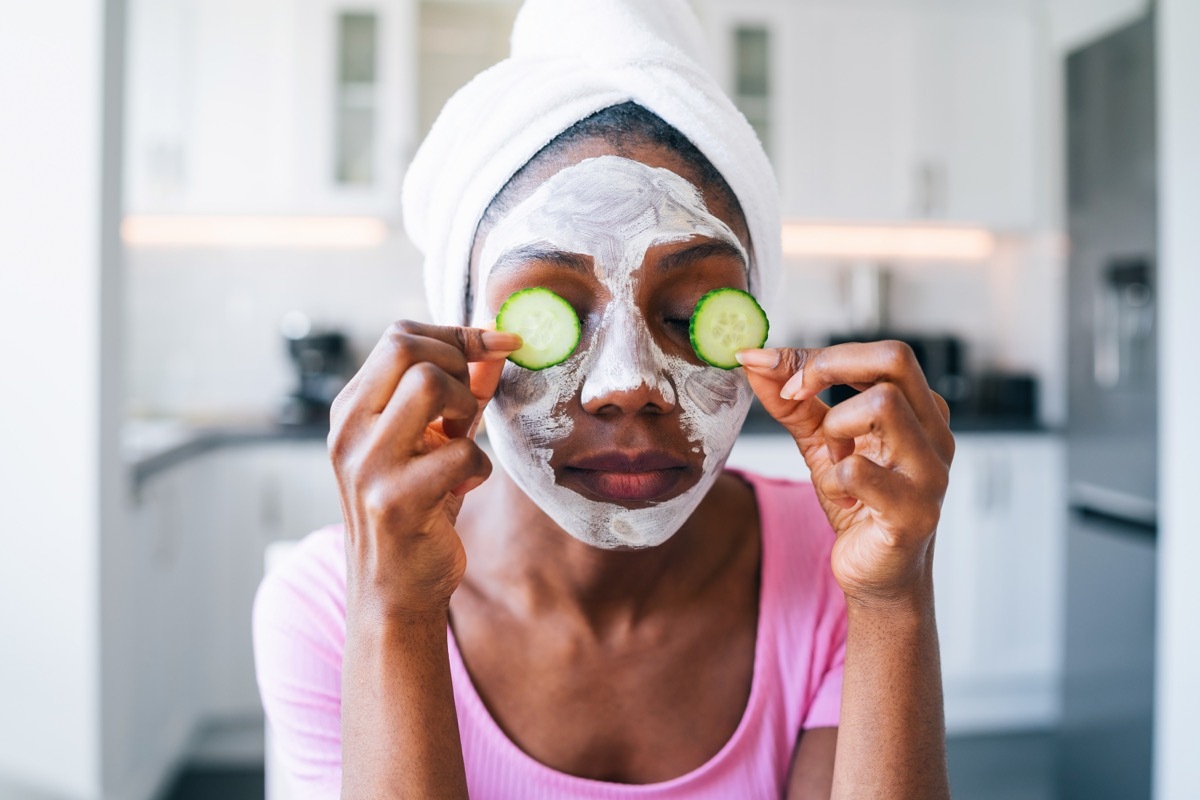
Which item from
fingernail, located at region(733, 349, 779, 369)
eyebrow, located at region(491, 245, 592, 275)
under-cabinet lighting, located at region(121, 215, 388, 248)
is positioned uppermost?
under-cabinet lighting, located at region(121, 215, 388, 248)

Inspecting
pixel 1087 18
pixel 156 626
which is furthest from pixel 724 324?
pixel 1087 18

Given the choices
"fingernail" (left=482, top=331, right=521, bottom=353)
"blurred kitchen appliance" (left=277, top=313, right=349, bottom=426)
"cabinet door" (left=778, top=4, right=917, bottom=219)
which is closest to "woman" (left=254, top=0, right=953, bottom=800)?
"fingernail" (left=482, top=331, right=521, bottom=353)

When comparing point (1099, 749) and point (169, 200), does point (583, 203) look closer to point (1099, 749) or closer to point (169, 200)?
point (1099, 749)

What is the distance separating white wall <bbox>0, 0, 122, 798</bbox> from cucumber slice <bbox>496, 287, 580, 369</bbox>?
1486 millimetres

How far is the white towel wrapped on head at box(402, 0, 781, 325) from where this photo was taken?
1011 millimetres

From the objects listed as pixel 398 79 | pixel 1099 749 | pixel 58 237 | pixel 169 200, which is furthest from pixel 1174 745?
pixel 169 200

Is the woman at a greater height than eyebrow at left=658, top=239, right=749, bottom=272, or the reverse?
eyebrow at left=658, top=239, right=749, bottom=272

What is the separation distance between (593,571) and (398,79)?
302 centimetres

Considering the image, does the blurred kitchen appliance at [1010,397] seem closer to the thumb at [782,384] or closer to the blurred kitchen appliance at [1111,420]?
the blurred kitchen appliance at [1111,420]

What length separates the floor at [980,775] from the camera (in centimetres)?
278

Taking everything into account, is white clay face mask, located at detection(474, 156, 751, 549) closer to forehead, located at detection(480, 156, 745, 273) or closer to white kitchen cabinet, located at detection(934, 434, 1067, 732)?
forehead, located at detection(480, 156, 745, 273)

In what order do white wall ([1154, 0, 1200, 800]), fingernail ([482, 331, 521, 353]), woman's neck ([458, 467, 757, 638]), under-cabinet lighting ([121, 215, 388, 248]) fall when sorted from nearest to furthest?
1. fingernail ([482, 331, 521, 353])
2. woman's neck ([458, 467, 757, 638])
3. white wall ([1154, 0, 1200, 800])
4. under-cabinet lighting ([121, 215, 388, 248])

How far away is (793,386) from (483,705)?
532 millimetres

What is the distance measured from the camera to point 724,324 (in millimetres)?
964
